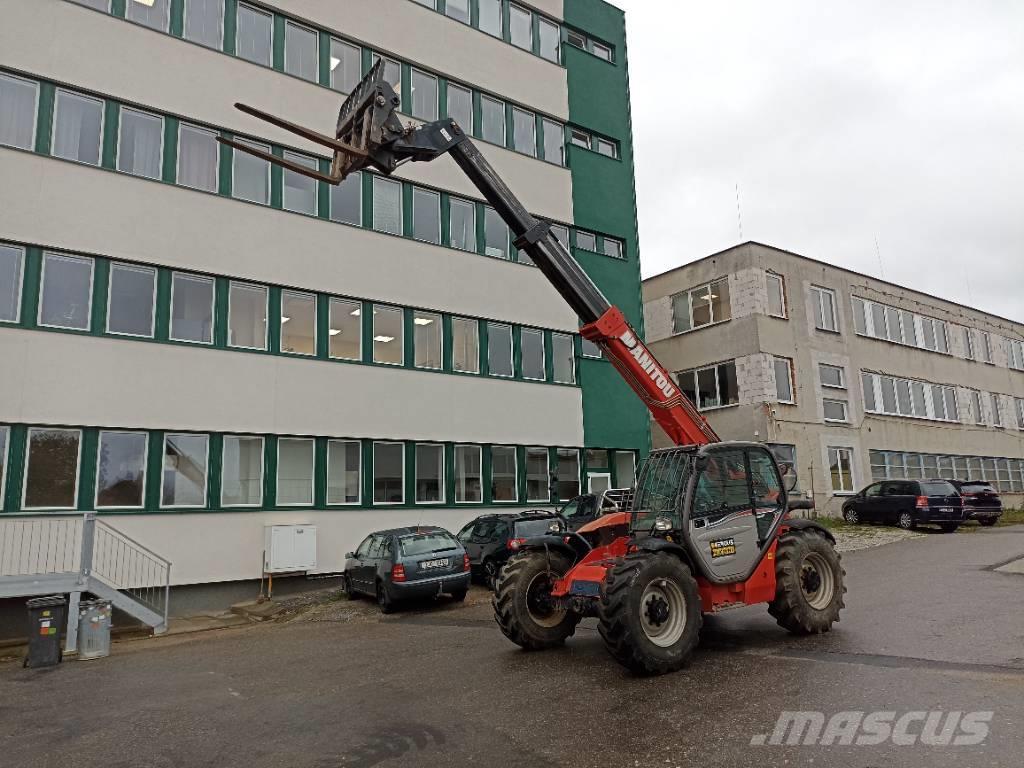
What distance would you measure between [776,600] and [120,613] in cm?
1218

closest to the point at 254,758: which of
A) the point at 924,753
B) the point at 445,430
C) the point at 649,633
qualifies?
the point at 649,633

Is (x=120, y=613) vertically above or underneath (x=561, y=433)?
underneath

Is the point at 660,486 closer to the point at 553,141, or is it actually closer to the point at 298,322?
the point at 298,322

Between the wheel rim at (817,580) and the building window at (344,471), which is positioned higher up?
the building window at (344,471)

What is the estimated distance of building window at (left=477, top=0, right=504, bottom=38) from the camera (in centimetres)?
2342

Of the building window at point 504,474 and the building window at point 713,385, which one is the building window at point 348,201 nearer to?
the building window at point 504,474

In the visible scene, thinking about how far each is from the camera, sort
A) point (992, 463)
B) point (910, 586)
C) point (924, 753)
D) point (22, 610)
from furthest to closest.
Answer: point (992, 463) < point (22, 610) < point (910, 586) < point (924, 753)

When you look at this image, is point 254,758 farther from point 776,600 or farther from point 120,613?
point 120,613

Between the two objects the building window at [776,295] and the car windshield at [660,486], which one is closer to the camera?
the car windshield at [660,486]

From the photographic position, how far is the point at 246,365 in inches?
681

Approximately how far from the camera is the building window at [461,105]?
875 inches

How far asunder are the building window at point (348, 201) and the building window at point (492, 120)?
4672 millimetres

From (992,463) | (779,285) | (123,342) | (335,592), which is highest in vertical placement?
(779,285)

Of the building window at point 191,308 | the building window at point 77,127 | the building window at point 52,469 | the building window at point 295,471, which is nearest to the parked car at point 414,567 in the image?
the building window at point 295,471
